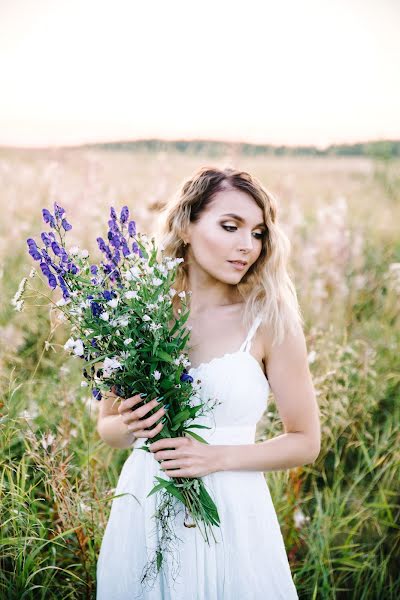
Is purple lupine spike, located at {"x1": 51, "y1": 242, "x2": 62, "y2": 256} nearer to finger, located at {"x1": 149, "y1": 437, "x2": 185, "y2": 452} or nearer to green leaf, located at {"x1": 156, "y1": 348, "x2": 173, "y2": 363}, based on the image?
green leaf, located at {"x1": 156, "y1": 348, "x2": 173, "y2": 363}

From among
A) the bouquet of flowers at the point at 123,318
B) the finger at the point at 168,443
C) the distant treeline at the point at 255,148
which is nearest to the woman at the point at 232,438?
the finger at the point at 168,443

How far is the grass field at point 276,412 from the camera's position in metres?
2.59

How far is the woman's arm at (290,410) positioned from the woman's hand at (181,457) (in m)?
0.21

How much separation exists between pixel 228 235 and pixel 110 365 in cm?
86

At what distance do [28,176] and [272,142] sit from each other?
2493mm

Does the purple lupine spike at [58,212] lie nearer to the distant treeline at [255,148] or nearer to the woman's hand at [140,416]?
the woman's hand at [140,416]

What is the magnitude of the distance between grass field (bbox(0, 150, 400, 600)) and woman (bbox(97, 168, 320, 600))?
24 centimetres

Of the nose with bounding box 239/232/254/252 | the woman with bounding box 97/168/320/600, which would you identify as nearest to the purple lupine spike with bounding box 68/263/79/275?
the woman with bounding box 97/168/320/600

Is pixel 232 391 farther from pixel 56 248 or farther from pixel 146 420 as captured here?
pixel 56 248

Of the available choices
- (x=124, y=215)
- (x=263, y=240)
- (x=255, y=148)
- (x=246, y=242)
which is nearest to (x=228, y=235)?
(x=246, y=242)

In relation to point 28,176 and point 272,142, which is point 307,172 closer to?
point 272,142

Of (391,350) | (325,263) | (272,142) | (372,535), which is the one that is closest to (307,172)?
(272,142)

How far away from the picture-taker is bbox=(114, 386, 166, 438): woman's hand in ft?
6.09

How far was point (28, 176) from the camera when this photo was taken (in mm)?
6078
